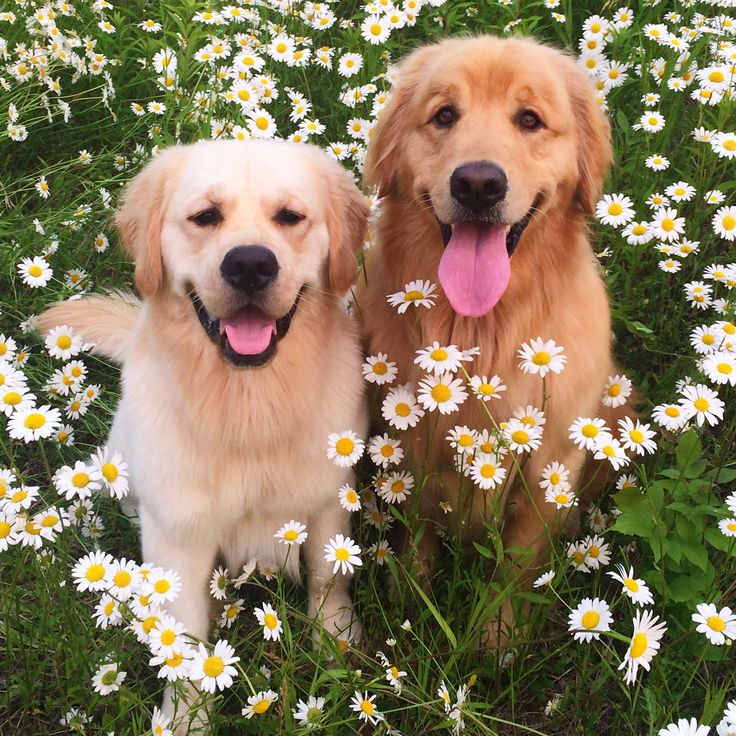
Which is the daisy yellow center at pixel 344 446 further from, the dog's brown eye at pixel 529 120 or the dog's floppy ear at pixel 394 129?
the dog's brown eye at pixel 529 120

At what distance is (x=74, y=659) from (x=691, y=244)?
233cm

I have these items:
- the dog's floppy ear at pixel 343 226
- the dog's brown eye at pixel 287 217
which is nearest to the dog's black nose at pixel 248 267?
the dog's brown eye at pixel 287 217

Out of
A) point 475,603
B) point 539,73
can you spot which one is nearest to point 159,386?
point 475,603

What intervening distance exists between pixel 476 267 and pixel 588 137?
2.02 ft

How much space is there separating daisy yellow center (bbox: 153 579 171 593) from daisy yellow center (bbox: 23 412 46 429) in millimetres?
467

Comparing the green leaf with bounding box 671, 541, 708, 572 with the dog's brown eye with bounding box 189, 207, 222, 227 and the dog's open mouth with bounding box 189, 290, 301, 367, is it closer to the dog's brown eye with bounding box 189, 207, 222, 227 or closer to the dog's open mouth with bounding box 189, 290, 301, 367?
the dog's open mouth with bounding box 189, 290, 301, 367

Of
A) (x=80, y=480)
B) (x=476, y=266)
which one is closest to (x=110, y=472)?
(x=80, y=480)

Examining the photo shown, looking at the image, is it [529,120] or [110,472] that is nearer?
[110,472]

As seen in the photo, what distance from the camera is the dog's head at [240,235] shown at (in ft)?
6.14

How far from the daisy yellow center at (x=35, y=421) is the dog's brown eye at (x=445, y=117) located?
1.37 m

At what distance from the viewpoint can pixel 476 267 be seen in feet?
6.94

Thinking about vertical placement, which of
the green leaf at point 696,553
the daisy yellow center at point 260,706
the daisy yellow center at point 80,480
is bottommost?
the daisy yellow center at point 260,706

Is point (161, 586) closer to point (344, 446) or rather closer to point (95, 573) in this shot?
point (95, 573)

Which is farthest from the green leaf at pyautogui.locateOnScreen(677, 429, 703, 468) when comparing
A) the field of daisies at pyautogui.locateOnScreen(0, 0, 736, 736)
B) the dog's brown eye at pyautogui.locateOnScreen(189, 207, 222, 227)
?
the dog's brown eye at pyautogui.locateOnScreen(189, 207, 222, 227)
